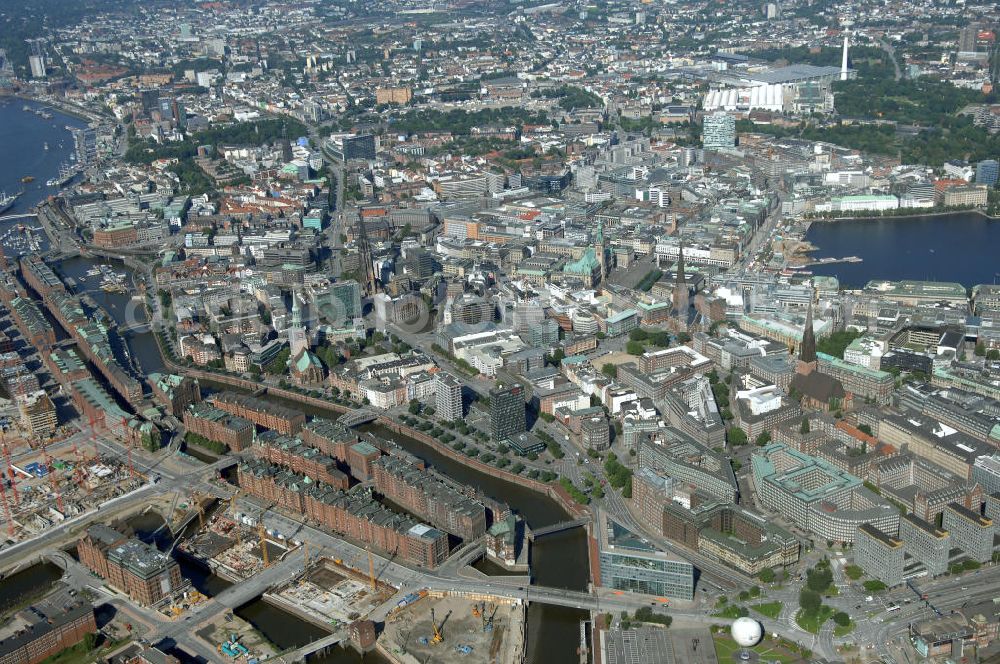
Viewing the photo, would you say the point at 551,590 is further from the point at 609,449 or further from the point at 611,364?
the point at 611,364

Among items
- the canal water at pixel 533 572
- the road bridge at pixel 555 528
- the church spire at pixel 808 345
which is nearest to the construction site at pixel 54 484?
the canal water at pixel 533 572

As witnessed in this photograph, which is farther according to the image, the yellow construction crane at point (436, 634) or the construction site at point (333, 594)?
the construction site at point (333, 594)

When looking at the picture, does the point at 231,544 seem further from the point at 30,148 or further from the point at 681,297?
the point at 30,148

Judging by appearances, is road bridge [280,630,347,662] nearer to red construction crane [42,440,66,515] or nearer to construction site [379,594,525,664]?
construction site [379,594,525,664]

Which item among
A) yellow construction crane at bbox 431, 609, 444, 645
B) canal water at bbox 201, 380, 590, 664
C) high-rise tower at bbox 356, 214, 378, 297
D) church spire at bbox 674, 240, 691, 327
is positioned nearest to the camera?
yellow construction crane at bbox 431, 609, 444, 645

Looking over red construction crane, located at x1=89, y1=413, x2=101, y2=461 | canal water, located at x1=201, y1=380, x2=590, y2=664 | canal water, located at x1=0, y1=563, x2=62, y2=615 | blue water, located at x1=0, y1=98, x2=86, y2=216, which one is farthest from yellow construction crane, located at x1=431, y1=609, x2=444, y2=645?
blue water, located at x1=0, y1=98, x2=86, y2=216

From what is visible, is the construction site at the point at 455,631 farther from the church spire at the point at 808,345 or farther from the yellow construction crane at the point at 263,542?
the church spire at the point at 808,345

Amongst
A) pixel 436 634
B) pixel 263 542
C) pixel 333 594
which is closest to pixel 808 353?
pixel 436 634
